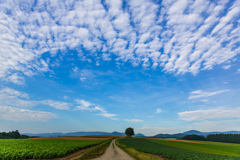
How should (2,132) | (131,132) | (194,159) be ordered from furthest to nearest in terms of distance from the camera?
(131,132)
(2,132)
(194,159)

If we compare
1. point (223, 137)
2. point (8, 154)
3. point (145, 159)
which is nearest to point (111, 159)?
point (145, 159)

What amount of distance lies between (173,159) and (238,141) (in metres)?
120

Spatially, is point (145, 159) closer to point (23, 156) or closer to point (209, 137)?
point (23, 156)

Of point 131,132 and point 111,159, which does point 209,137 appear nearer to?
point 131,132

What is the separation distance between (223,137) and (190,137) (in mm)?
28931

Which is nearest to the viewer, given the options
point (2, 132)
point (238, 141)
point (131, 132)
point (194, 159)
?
point (194, 159)

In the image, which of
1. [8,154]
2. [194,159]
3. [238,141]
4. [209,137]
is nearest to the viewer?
[8,154]

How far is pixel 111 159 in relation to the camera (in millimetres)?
21219

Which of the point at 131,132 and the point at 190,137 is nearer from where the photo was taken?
the point at 190,137

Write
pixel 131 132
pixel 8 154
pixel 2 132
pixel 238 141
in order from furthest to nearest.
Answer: pixel 131 132
pixel 2 132
pixel 238 141
pixel 8 154

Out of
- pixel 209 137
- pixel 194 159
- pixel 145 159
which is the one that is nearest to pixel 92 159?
pixel 145 159

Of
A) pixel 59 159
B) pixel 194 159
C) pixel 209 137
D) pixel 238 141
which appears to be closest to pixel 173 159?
pixel 194 159

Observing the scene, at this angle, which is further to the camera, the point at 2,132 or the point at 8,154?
the point at 2,132

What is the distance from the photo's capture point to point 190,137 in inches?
5423
